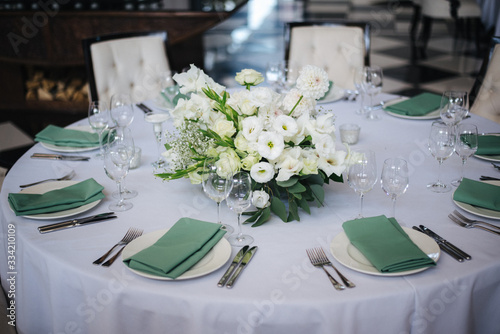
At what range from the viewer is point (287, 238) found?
1315 millimetres

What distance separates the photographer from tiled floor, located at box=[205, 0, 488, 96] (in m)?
5.38

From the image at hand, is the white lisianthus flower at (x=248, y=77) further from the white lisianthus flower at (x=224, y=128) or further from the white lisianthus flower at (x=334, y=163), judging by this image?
the white lisianthus flower at (x=334, y=163)

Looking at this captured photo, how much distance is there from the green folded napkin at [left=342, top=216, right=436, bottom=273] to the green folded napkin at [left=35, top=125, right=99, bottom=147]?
1039mm

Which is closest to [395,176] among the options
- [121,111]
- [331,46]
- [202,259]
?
[202,259]

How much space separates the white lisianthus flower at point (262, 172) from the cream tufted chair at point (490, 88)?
5.32 ft

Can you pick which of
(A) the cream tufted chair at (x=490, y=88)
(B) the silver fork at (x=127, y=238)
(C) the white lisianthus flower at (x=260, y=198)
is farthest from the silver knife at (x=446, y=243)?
(A) the cream tufted chair at (x=490, y=88)

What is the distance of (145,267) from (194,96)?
1.60ft

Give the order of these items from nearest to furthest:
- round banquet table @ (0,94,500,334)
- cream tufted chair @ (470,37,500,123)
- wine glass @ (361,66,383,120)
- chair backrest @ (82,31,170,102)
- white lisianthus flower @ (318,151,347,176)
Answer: round banquet table @ (0,94,500,334)
white lisianthus flower @ (318,151,347,176)
wine glass @ (361,66,383,120)
cream tufted chair @ (470,37,500,123)
chair backrest @ (82,31,170,102)

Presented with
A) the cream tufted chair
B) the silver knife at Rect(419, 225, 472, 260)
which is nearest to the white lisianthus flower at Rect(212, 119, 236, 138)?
the silver knife at Rect(419, 225, 472, 260)

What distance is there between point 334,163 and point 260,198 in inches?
8.2

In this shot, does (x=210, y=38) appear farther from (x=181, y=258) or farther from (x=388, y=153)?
(x=181, y=258)

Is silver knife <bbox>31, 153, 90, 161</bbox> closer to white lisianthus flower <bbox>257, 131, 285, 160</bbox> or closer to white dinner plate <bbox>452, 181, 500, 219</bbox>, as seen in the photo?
white lisianthus flower <bbox>257, 131, 285, 160</bbox>

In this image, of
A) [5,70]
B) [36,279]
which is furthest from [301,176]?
[5,70]

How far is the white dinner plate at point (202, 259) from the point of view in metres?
1.16
